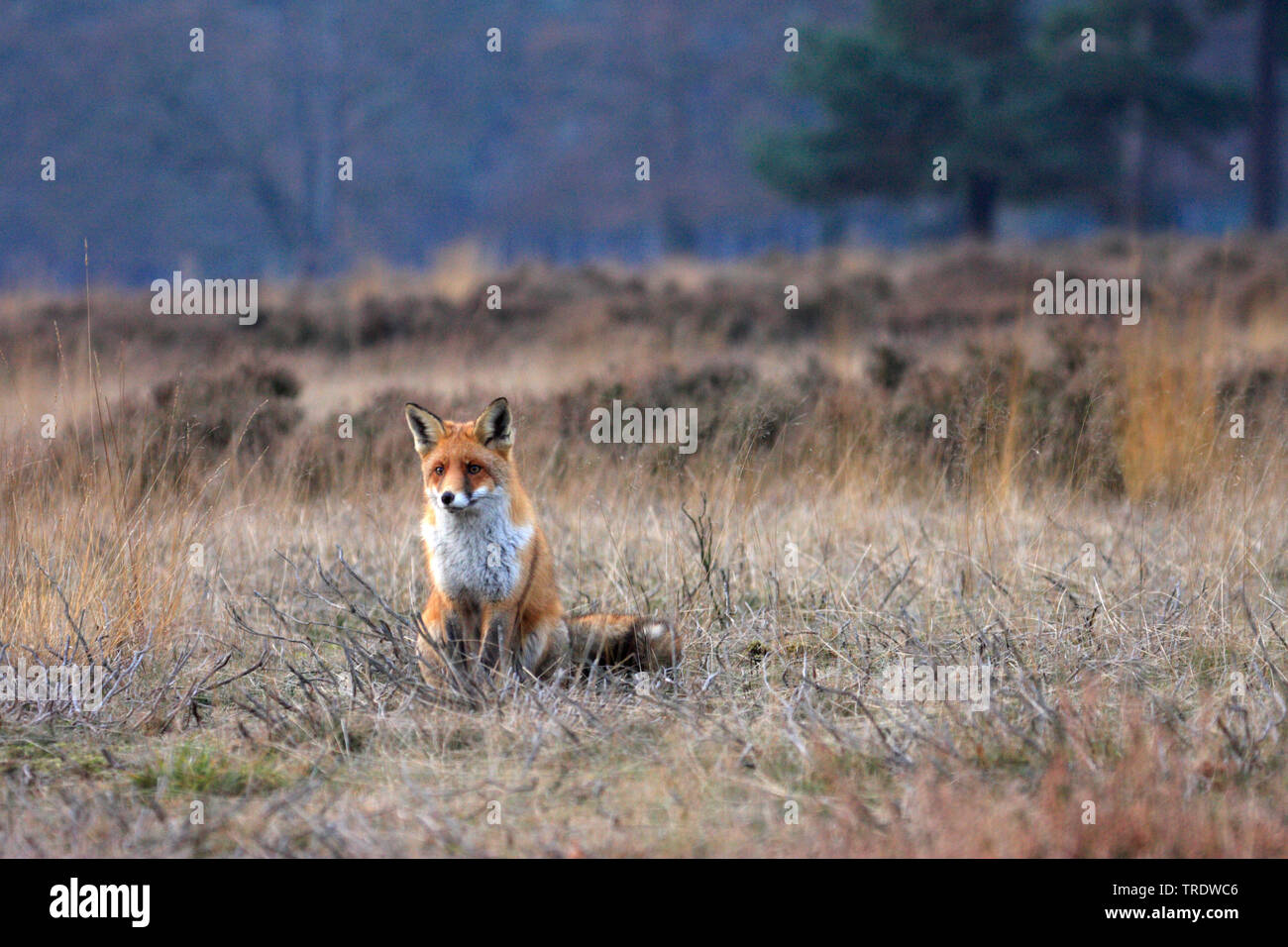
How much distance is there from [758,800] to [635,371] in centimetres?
707

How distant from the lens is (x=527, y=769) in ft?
14.3

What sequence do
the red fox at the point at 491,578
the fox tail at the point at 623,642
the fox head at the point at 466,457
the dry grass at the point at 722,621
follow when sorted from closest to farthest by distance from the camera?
the dry grass at the point at 722,621
the fox head at the point at 466,457
the red fox at the point at 491,578
the fox tail at the point at 623,642

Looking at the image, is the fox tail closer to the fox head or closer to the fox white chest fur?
the fox white chest fur

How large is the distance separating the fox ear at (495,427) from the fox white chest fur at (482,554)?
27cm

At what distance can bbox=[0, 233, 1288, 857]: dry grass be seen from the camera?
4.09m

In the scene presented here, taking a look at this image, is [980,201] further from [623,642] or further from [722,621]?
[623,642]

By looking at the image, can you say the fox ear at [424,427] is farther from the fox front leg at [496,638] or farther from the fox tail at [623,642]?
the fox tail at [623,642]

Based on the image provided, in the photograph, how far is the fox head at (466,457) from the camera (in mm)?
4863

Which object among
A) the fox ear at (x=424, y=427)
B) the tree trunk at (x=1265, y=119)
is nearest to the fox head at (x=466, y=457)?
the fox ear at (x=424, y=427)

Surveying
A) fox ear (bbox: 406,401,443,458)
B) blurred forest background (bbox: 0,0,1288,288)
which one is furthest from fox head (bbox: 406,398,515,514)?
blurred forest background (bbox: 0,0,1288,288)

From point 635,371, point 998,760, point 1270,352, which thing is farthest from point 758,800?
point 1270,352

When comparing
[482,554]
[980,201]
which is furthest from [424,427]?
[980,201]

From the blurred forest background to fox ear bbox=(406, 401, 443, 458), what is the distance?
27759 mm

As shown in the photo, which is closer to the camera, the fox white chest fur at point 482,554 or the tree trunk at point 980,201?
the fox white chest fur at point 482,554
